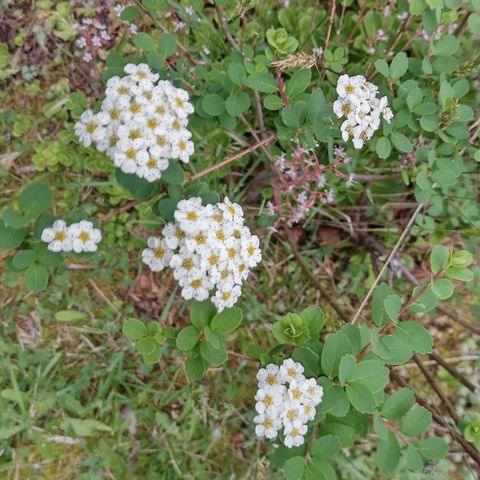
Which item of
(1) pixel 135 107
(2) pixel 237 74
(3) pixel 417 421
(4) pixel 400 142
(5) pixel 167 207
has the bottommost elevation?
(3) pixel 417 421

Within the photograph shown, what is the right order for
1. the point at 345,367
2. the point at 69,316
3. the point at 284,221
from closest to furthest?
the point at 345,367 < the point at 284,221 < the point at 69,316

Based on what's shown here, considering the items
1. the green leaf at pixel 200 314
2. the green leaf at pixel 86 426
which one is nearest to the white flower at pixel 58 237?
the green leaf at pixel 200 314

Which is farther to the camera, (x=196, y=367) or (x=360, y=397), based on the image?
(x=196, y=367)

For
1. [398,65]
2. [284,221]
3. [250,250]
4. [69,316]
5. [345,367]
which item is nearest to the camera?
[345,367]

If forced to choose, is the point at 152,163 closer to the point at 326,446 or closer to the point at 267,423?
the point at 267,423

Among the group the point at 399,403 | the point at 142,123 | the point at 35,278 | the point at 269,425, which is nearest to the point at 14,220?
the point at 35,278

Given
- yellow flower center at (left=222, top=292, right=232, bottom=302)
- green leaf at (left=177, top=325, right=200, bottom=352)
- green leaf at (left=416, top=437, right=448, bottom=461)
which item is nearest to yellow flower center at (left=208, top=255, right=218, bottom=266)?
yellow flower center at (left=222, top=292, right=232, bottom=302)

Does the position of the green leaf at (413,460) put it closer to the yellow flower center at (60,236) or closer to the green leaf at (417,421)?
the green leaf at (417,421)
